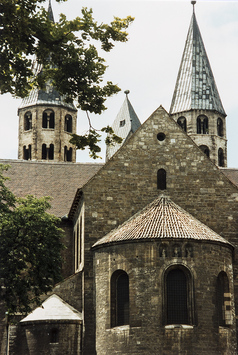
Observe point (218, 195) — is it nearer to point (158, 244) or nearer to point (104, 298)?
point (158, 244)

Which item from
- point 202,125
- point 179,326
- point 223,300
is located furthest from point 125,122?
point 179,326

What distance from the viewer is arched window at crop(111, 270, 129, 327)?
3750cm

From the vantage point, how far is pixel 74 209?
1826 inches

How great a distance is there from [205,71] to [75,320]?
4197cm

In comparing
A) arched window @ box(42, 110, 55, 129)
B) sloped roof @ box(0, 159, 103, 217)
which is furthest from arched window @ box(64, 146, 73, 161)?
sloped roof @ box(0, 159, 103, 217)

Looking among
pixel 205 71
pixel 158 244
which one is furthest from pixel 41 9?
pixel 205 71

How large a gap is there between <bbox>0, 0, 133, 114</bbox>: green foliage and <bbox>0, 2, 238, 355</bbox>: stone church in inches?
593

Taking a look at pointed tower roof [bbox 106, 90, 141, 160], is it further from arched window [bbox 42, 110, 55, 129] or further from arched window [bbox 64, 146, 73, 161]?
arched window [bbox 42, 110, 55, 129]

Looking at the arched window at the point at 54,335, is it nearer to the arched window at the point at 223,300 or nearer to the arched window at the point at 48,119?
the arched window at the point at 223,300

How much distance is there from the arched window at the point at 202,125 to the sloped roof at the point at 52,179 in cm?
2064

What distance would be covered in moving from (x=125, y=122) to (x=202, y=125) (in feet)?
30.8

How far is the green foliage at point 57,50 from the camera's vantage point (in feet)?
72.3

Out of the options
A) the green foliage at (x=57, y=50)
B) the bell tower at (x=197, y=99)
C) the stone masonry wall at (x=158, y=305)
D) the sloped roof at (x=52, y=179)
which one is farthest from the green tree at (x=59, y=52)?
the bell tower at (x=197, y=99)

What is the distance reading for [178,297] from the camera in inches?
1463
